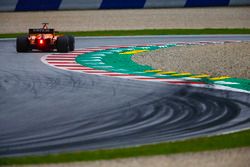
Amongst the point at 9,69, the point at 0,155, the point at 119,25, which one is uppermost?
the point at 119,25

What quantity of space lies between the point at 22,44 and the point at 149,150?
46.2 ft

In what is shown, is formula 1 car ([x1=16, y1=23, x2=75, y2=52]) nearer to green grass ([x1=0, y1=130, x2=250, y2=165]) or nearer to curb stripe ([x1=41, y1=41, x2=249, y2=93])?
curb stripe ([x1=41, y1=41, x2=249, y2=93])

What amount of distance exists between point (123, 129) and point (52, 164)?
239 centimetres

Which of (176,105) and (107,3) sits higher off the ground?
(107,3)

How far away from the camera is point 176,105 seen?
1080 cm

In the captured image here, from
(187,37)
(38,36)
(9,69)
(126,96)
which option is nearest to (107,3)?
(187,37)

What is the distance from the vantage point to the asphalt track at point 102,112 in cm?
826

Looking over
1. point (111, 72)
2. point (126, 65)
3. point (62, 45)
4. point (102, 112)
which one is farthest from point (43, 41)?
point (102, 112)

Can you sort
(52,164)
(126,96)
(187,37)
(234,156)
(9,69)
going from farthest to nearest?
(187,37), (9,69), (126,96), (234,156), (52,164)

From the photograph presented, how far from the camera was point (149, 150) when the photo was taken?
7.19 m

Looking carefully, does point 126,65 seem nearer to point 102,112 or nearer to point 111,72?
point 111,72

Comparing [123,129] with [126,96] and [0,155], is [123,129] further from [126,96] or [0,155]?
[126,96]

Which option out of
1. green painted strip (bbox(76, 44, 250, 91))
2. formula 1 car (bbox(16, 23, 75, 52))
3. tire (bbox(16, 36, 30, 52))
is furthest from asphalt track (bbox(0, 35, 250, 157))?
formula 1 car (bbox(16, 23, 75, 52))

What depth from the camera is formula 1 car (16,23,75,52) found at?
67.5ft
